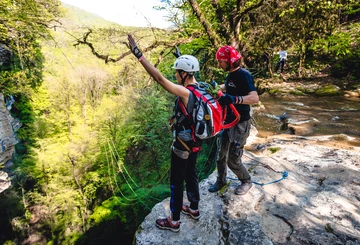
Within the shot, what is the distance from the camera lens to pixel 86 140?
1809 centimetres

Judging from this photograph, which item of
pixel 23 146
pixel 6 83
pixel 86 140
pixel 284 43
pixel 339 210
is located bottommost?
pixel 23 146

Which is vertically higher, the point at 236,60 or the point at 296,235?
the point at 236,60

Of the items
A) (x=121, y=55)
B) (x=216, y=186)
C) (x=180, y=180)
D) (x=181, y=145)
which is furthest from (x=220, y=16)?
(x=180, y=180)

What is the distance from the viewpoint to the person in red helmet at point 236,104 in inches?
104

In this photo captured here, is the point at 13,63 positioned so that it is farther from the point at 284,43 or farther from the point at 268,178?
the point at 268,178

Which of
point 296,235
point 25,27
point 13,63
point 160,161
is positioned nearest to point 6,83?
point 13,63

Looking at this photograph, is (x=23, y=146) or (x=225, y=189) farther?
(x=23, y=146)

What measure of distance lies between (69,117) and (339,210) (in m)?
22.2

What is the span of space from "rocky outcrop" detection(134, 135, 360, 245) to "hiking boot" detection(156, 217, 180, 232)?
5 cm

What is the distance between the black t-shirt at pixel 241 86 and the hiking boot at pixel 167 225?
57.0 inches

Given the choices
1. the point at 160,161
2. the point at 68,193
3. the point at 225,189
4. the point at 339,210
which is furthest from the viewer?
the point at 68,193

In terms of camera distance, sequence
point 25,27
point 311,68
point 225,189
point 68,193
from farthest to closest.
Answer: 1. point 68,193
2. point 311,68
3. point 25,27
4. point 225,189

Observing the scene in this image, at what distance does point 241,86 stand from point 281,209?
1821 mm

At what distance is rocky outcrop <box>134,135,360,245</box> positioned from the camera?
2.60 metres
